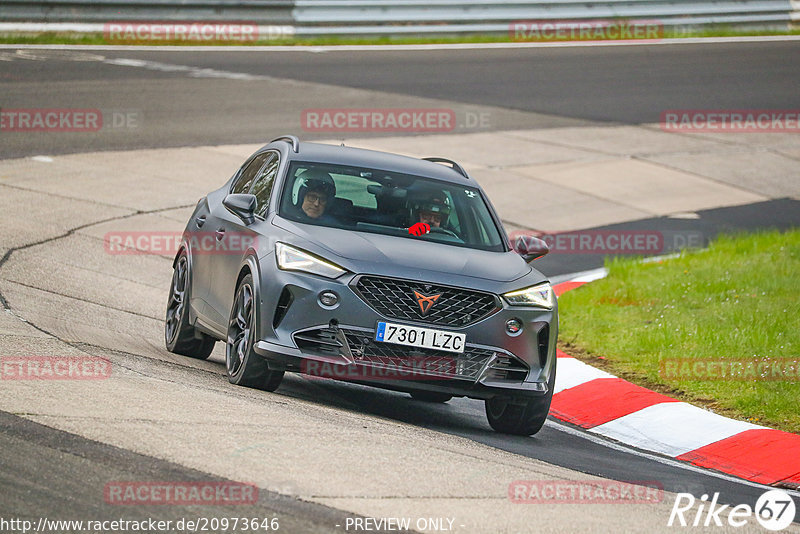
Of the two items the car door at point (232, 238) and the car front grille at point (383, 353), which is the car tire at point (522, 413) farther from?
the car door at point (232, 238)

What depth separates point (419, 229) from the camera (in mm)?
8594

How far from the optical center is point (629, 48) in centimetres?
3247

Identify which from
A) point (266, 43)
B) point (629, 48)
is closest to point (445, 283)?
point (266, 43)

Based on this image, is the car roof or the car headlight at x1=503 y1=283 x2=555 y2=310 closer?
the car headlight at x1=503 y1=283 x2=555 y2=310

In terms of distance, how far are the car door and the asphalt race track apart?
0.55 metres

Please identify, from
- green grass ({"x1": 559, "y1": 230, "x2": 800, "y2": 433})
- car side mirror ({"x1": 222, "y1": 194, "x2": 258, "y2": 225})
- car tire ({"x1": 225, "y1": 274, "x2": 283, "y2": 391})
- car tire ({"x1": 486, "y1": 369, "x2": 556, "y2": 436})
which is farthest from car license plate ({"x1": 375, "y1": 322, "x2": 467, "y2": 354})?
green grass ({"x1": 559, "y1": 230, "x2": 800, "y2": 433})

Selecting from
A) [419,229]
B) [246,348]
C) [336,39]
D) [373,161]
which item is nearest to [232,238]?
[246,348]

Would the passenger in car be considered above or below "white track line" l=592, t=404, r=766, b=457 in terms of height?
above

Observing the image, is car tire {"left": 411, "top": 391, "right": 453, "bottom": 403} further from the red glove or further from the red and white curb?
the red glove

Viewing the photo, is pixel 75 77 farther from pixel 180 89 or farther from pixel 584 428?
pixel 584 428

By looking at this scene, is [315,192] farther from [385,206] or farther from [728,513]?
[728,513]

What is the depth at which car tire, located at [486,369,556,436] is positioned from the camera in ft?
26.8

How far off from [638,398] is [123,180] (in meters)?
9.10

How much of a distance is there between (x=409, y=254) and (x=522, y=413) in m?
1.35
